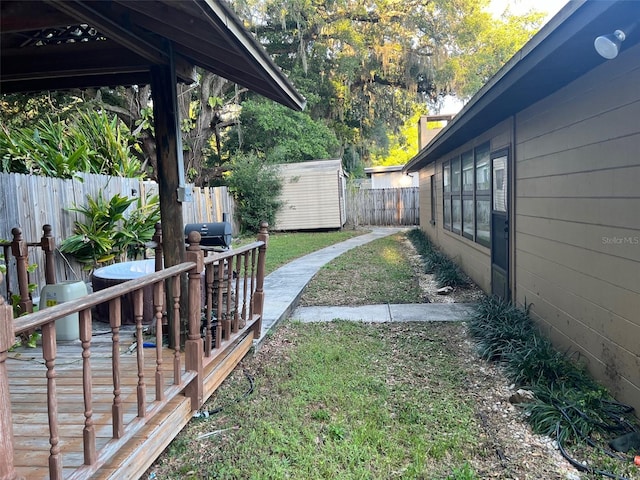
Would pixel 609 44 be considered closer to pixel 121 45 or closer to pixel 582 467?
pixel 582 467

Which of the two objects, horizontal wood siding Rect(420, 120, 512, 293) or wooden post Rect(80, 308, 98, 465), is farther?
horizontal wood siding Rect(420, 120, 512, 293)

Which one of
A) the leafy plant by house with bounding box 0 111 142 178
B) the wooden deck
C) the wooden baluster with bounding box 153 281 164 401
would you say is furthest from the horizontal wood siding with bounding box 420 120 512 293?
the leafy plant by house with bounding box 0 111 142 178

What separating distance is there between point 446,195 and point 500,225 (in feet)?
13.4

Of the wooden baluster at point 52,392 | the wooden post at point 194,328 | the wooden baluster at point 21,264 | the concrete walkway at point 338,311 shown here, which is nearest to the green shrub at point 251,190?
the concrete walkway at point 338,311

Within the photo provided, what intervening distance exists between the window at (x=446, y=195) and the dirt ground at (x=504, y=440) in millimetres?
5646

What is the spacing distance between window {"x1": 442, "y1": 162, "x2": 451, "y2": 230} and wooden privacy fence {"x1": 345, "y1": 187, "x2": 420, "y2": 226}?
950cm

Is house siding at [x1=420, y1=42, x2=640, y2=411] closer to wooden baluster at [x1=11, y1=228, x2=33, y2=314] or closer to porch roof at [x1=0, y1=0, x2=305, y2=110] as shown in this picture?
porch roof at [x1=0, y1=0, x2=305, y2=110]

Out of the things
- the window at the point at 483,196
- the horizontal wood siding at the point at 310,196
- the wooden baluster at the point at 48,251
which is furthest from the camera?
the horizontal wood siding at the point at 310,196

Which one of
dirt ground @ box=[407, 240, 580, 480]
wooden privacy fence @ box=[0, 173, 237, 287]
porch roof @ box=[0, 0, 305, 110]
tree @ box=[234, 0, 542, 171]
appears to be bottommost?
dirt ground @ box=[407, 240, 580, 480]

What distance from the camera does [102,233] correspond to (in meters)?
5.80

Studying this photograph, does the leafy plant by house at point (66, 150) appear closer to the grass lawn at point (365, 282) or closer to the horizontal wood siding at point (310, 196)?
the grass lawn at point (365, 282)

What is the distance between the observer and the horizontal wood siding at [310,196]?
16859mm

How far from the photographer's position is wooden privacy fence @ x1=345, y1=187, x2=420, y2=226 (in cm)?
1938

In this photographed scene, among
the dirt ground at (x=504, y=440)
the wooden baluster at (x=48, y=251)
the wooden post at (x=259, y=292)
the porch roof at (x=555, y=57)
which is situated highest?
the porch roof at (x=555, y=57)
